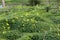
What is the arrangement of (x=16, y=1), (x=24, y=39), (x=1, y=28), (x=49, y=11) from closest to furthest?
(x=24, y=39) < (x=1, y=28) < (x=49, y=11) < (x=16, y=1)

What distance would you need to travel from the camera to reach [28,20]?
968 centimetres

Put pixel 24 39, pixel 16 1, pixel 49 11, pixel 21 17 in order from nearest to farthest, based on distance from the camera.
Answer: pixel 24 39 → pixel 21 17 → pixel 49 11 → pixel 16 1

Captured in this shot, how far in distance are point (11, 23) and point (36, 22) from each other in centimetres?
113

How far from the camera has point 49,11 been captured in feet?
40.9

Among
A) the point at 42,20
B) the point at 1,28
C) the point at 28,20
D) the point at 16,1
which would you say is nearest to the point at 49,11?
the point at 42,20

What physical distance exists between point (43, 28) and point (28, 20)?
779 millimetres

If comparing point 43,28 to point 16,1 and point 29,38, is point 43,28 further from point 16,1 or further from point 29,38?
point 16,1

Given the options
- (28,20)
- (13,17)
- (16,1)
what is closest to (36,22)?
(28,20)

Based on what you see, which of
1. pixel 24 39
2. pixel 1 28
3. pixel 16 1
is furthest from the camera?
pixel 16 1

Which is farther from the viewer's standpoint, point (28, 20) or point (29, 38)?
point (28, 20)

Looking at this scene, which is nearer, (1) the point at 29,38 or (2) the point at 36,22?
(1) the point at 29,38

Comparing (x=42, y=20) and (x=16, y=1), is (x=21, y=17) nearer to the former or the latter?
(x=42, y=20)

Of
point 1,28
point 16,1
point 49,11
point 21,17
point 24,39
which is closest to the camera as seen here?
point 24,39

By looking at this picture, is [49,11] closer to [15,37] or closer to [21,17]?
[21,17]
